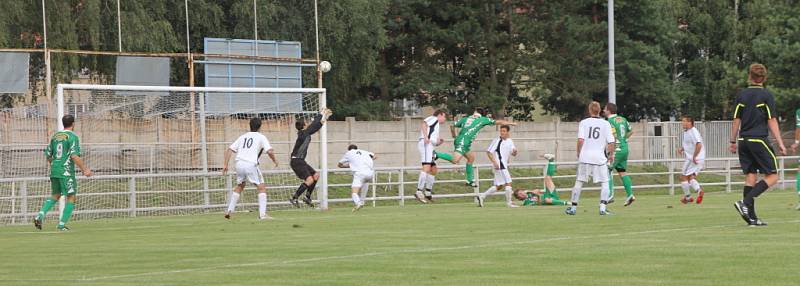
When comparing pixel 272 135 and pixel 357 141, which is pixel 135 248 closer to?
pixel 272 135

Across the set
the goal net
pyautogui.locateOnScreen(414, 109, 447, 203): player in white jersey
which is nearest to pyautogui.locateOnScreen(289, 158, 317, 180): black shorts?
the goal net

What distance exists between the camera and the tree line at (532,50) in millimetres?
53500

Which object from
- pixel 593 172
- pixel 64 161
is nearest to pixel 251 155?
pixel 64 161

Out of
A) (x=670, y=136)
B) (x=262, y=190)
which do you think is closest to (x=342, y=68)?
(x=670, y=136)

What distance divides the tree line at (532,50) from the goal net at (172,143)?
50.4 feet

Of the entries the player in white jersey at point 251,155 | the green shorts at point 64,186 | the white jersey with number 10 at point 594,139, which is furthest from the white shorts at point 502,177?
the green shorts at point 64,186

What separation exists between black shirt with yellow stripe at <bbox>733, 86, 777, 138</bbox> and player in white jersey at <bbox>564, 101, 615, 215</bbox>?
4.94 metres

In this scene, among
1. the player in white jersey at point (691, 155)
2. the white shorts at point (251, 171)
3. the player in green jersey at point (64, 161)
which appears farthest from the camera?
the player in white jersey at point (691, 155)

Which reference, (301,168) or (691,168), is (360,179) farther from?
(691,168)

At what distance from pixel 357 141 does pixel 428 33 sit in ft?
52.8

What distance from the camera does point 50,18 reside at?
44.2 m

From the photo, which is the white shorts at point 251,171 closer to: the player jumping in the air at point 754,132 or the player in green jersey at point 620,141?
the player in green jersey at point 620,141

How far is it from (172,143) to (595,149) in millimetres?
13827

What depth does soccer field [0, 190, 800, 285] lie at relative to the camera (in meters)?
11.6
